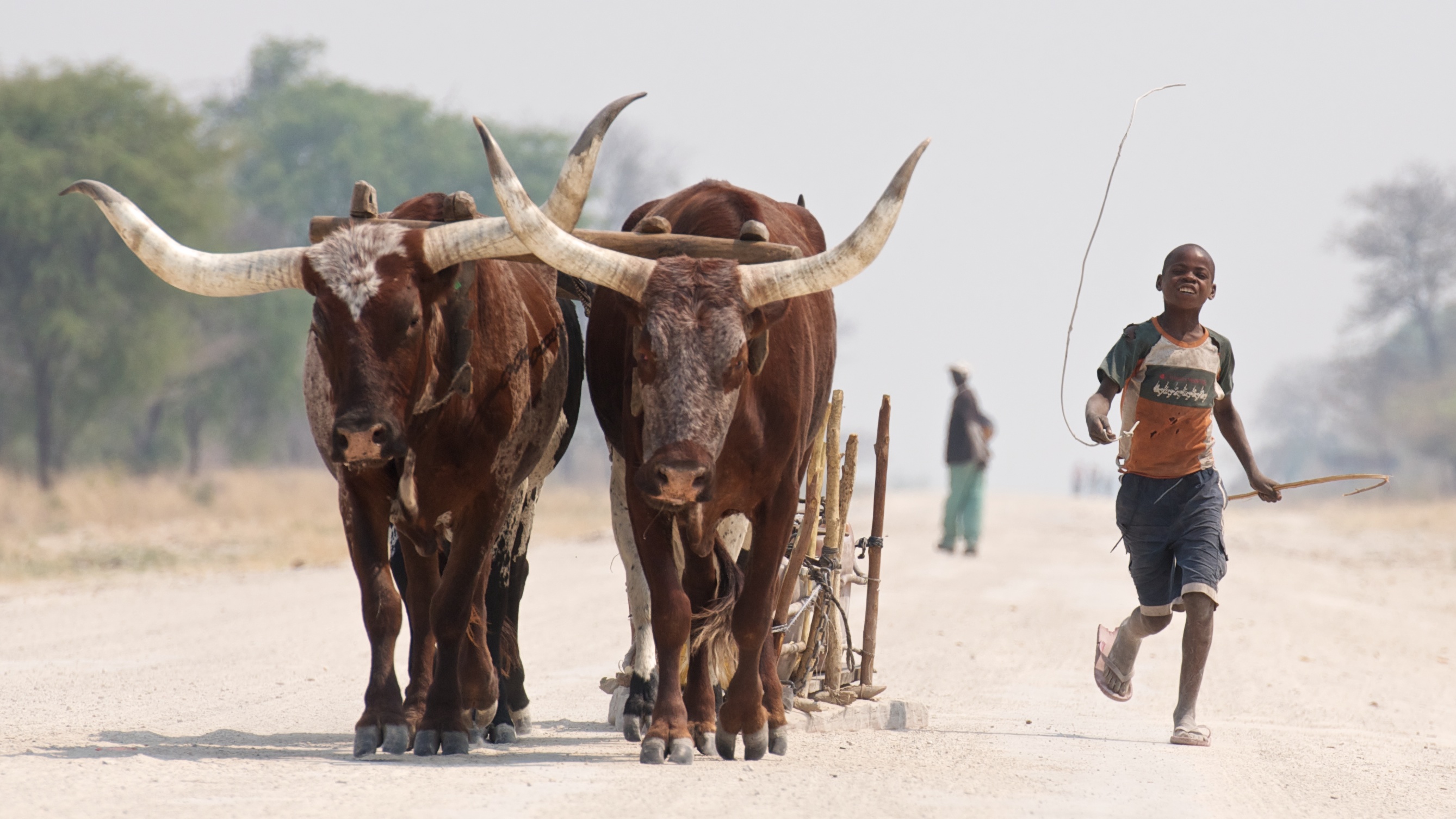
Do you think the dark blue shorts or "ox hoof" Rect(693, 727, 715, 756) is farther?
the dark blue shorts

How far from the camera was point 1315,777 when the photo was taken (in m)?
5.82

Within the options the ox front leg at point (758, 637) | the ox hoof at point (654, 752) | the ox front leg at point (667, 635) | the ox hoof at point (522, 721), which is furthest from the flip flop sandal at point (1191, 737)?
the ox hoof at point (522, 721)

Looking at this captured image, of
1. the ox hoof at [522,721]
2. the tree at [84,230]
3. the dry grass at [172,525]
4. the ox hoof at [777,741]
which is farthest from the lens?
the tree at [84,230]

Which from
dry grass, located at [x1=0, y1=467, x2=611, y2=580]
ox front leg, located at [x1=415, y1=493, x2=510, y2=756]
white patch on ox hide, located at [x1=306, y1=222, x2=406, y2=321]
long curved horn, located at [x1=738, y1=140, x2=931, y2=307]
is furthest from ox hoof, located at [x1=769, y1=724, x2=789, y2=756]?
dry grass, located at [x1=0, y1=467, x2=611, y2=580]

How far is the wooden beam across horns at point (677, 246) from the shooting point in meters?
5.80

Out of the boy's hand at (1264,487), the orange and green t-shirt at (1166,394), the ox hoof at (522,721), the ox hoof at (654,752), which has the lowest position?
the ox hoof at (522,721)

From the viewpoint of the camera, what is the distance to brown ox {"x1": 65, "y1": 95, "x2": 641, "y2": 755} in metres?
5.36

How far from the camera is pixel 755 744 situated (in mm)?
5766

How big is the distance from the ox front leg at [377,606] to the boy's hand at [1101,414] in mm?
2727

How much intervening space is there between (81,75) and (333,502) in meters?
10.5

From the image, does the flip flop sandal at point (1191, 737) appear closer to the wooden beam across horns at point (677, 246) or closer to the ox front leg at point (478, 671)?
the wooden beam across horns at point (677, 246)

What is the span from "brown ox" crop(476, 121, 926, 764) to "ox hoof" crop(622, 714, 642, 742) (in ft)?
2.05

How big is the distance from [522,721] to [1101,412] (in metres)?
2.72

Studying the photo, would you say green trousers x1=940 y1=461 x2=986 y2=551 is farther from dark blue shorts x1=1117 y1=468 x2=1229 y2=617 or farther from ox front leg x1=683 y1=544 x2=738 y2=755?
ox front leg x1=683 y1=544 x2=738 y2=755
